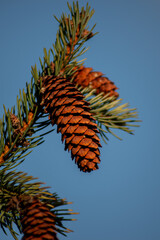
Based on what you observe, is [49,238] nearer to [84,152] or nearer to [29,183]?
[29,183]

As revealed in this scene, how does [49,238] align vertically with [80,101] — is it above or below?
below

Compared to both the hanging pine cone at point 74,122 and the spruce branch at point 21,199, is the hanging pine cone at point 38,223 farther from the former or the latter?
the hanging pine cone at point 74,122

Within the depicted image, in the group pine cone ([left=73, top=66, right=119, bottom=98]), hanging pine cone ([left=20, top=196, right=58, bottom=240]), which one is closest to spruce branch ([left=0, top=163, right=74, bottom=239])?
hanging pine cone ([left=20, top=196, right=58, bottom=240])

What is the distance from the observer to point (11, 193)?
753 millimetres

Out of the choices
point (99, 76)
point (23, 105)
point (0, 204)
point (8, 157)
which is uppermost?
point (99, 76)

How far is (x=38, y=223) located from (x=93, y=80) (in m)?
0.67

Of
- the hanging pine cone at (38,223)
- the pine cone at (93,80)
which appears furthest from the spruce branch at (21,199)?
the pine cone at (93,80)

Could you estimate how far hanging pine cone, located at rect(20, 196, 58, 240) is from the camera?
0.63m

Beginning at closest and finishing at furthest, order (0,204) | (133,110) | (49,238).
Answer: (49,238) → (0,204) → (133,110)

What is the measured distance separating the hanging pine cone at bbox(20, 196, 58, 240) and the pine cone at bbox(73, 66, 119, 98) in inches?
22.5

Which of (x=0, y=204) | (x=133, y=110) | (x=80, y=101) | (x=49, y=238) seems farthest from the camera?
(x=133, y=110)

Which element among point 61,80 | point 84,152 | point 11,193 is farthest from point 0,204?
point 61,80

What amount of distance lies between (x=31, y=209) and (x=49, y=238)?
0.08m

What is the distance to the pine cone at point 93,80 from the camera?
111cm
